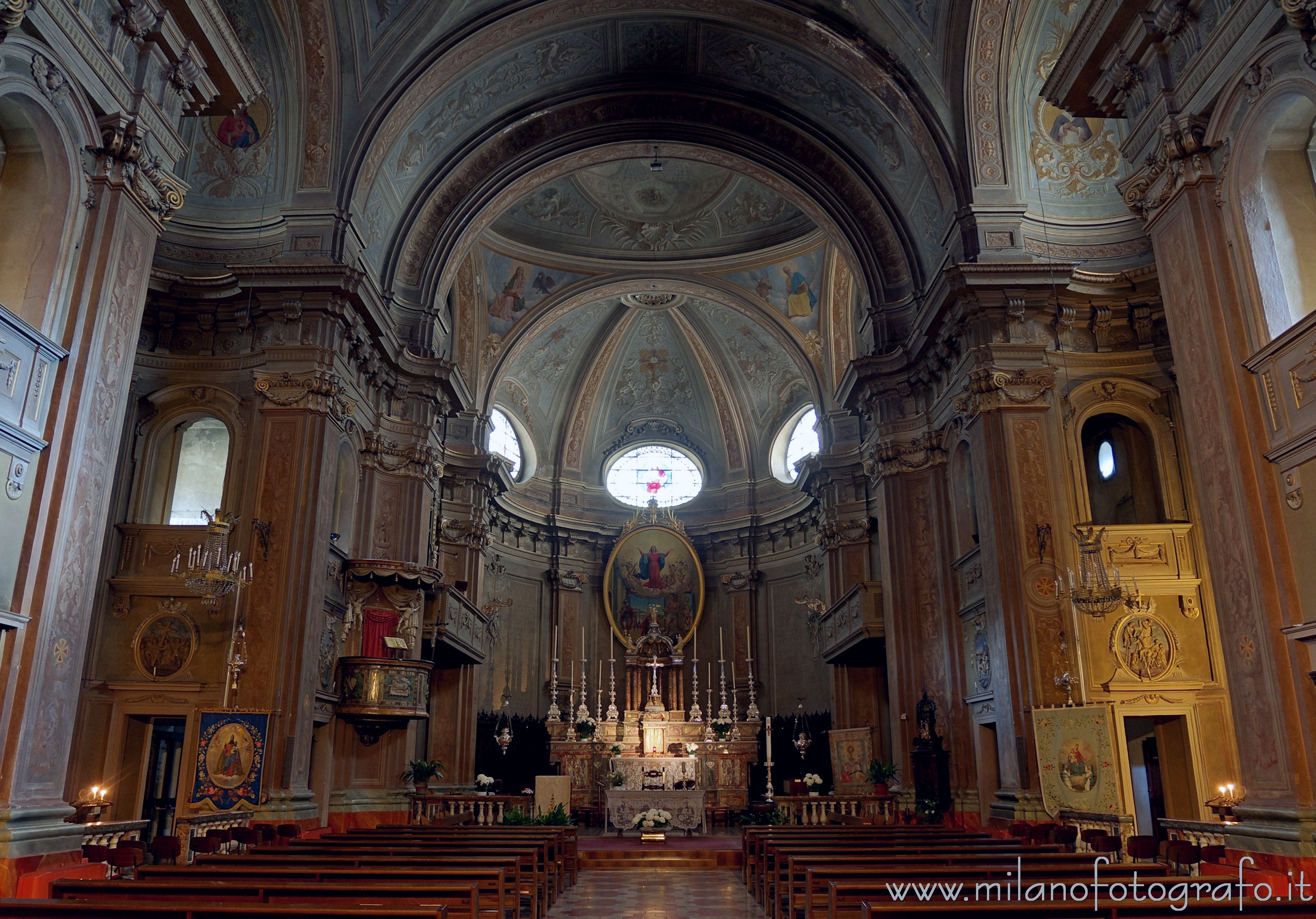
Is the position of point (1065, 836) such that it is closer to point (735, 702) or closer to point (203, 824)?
point (203, 824)

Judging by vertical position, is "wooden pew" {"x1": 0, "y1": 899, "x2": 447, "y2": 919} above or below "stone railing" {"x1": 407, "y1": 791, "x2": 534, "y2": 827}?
below

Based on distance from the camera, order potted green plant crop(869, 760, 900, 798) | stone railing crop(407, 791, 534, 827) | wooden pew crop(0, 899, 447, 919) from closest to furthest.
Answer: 1. wooden pew crop(0, 899, 447, 919)
2. stone railing crop(407, 791, 534, 827)
3. potted green plant crop(869, 760, 900, 798)

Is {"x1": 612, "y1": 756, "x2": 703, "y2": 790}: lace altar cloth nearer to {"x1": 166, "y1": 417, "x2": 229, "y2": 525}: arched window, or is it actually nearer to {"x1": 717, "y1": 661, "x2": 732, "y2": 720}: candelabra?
{"x1": 717, "y1": 661, "x2": 732, "y2": 720}: candelabra

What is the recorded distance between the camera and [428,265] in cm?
1981

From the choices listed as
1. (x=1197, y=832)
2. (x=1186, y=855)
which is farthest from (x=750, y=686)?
(x=1186, y=855)

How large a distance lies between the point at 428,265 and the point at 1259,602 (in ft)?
52.6

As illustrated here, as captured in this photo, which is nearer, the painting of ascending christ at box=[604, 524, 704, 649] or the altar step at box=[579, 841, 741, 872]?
the altar step at box=[579, 841, 741, 872]

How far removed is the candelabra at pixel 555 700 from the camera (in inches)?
979

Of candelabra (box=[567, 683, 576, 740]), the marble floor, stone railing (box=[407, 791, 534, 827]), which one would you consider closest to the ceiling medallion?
candelabra (box=[567, 683, 576, 740])

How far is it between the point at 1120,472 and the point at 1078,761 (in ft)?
20.7

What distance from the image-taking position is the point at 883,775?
59.0 feet

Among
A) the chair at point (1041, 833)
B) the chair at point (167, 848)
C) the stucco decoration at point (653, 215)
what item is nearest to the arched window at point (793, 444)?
the stucco decoration at point (653, 215)

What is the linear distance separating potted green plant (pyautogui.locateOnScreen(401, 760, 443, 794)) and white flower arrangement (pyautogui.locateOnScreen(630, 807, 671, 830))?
13.0 feet

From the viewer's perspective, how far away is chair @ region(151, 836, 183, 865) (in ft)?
29.8
